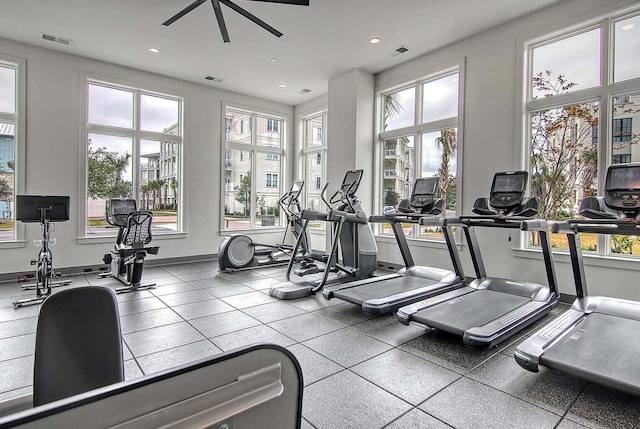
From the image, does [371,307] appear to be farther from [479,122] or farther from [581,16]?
[581,16]

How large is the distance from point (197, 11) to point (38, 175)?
3.85 m

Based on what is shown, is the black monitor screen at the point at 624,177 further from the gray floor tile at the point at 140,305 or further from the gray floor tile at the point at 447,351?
the gray floor tile at the point at 140,305

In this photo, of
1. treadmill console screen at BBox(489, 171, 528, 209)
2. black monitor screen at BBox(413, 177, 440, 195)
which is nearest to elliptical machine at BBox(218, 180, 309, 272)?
black monitor screen at BBox(413, 177, 440, 195)

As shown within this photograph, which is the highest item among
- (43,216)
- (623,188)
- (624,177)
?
(624,177)

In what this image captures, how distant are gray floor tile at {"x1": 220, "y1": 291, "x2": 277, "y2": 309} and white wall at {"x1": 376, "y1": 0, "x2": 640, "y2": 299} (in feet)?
9.75

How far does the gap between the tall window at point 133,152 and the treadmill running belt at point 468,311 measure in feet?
19.2

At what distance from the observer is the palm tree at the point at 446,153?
591 cm

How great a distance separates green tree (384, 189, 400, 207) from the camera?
680 centimetres

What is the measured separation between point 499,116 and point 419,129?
147 centimetres

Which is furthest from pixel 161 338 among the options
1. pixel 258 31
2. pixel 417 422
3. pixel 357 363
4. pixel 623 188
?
pixel 623 188

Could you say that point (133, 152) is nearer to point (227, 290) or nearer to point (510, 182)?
point (227, 290)

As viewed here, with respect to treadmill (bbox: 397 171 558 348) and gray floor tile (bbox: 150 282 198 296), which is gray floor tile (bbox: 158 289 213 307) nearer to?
gray floor tile (bbox: 150 282 198 296)

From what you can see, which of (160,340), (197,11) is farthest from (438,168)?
(160,340)

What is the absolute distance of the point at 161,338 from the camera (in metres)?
3.42
